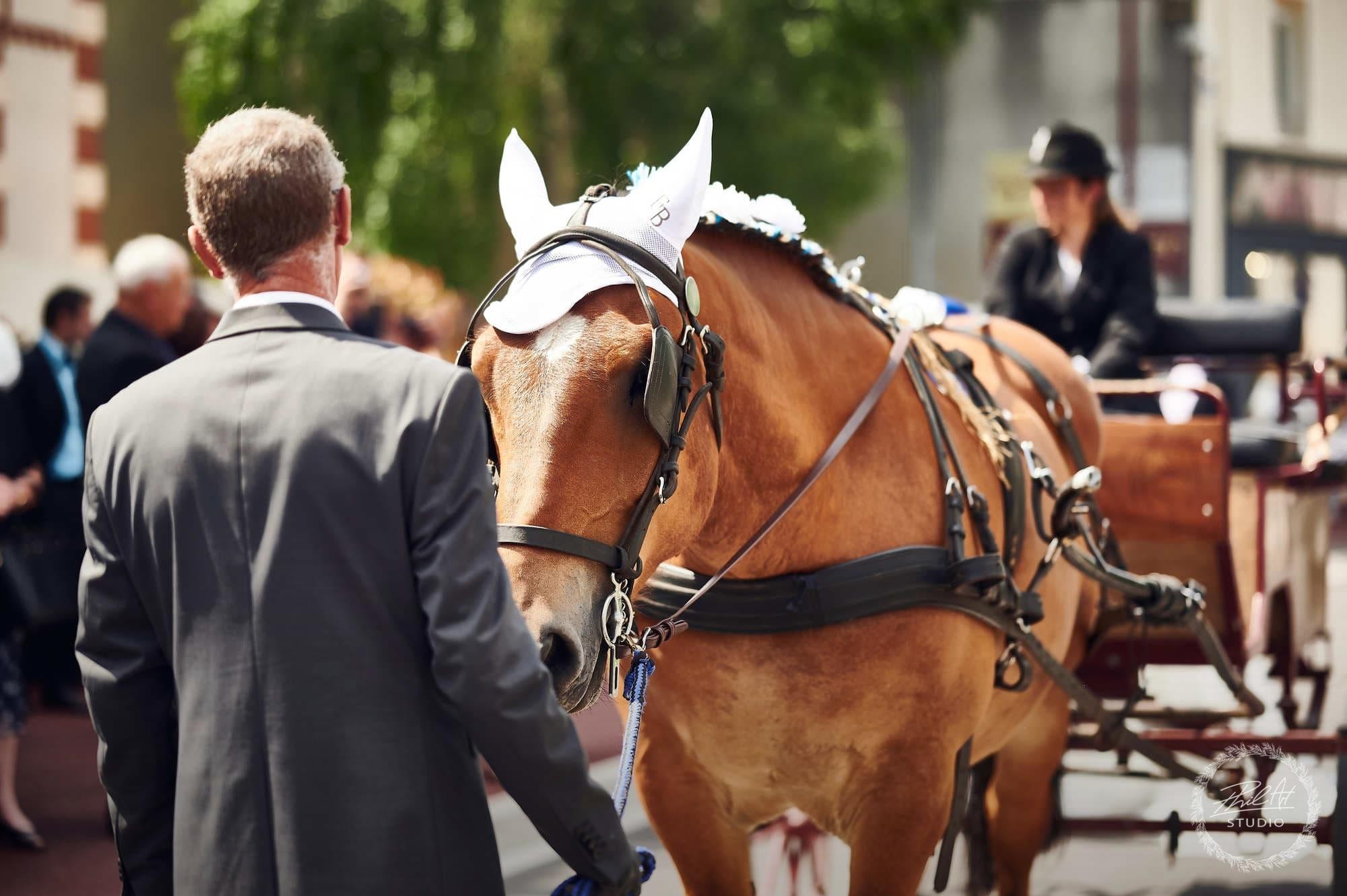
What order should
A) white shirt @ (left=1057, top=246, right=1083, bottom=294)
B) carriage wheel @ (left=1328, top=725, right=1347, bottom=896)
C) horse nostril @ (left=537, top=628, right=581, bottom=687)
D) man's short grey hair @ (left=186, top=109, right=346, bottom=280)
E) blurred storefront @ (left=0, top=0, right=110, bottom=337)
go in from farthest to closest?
blurred storefront @ (left=0, top=0, right=110, bottom=337), white shirt @ (left=1057, top=246, right=1083, bottom=294), carriage wheel @ (left=1328, top=725, right=1347, bottom=896), horse nostril @ (left=537, top=628, right=581, bottom=687), man's short grey hair @ (left=186, top=109, right=346, bottom=280)

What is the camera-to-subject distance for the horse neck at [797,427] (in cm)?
272

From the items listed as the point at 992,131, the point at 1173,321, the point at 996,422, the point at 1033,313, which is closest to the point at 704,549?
the point at 996,422

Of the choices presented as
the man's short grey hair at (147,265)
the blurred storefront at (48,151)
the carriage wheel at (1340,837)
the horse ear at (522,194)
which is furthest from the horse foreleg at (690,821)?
the blurred storefront at (48,151)

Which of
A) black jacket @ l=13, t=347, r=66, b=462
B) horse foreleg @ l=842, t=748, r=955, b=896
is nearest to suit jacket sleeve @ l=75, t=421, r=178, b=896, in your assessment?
horse foreleg @ l=842, t=748, r=955, b=896

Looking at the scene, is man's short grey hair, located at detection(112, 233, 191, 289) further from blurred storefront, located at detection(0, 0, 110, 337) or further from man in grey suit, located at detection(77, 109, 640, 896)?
blurred storefront, located at detection(0, 0, 110, 337)

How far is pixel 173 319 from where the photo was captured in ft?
19.5

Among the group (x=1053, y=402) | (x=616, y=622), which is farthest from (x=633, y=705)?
(x=1053, y=402)

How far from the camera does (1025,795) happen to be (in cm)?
431

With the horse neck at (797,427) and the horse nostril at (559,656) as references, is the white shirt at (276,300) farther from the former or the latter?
the horse neck at (797,427)

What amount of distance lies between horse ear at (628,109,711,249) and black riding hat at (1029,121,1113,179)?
300cm

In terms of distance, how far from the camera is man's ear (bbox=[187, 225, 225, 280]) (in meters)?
1.95

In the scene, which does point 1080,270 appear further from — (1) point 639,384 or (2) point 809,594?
(1) point 639,384

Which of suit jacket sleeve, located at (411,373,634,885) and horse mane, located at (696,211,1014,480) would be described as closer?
suit jacket sleeve, located at (411,373,634,885)

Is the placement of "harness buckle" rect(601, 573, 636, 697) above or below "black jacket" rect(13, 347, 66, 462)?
below
